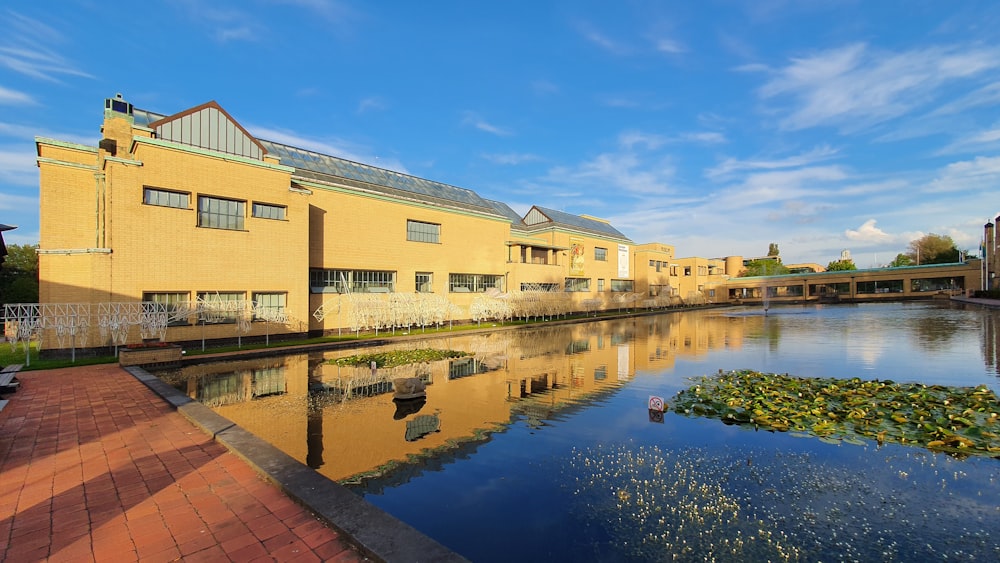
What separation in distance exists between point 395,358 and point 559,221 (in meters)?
37.1

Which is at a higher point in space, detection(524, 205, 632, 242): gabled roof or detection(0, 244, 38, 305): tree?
detection(524, 205, 632, 242): gabled roof

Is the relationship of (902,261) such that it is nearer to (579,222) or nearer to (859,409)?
(579,222)

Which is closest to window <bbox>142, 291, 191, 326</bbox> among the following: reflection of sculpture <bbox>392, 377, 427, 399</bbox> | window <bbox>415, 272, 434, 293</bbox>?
window <bbox>415, 272, 434, 293</bbox>

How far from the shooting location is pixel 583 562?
4293 mm

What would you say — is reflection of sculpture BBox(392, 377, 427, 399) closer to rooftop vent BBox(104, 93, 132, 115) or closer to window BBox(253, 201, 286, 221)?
window BBox(253, 201, 286, 221)

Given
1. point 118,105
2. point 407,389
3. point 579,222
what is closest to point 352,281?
point 118,105

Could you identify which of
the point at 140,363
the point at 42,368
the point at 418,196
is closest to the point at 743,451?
the point at 140,363

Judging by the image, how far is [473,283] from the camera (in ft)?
119

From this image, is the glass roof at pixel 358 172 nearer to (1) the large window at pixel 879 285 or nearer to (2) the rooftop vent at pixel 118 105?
(2) the rooftop vent at pixel 118 105

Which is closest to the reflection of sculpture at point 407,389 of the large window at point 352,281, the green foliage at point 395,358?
the green foliage at point 395,358

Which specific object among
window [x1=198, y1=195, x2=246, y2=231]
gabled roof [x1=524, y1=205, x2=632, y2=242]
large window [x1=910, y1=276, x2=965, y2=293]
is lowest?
large window [x1=910, y1=276, x2=965, y2=293]

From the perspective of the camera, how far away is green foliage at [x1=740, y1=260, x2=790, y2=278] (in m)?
115

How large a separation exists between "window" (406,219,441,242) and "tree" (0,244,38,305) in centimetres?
3148

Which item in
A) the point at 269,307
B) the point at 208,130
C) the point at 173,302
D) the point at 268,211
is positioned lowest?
the point at 269,307
